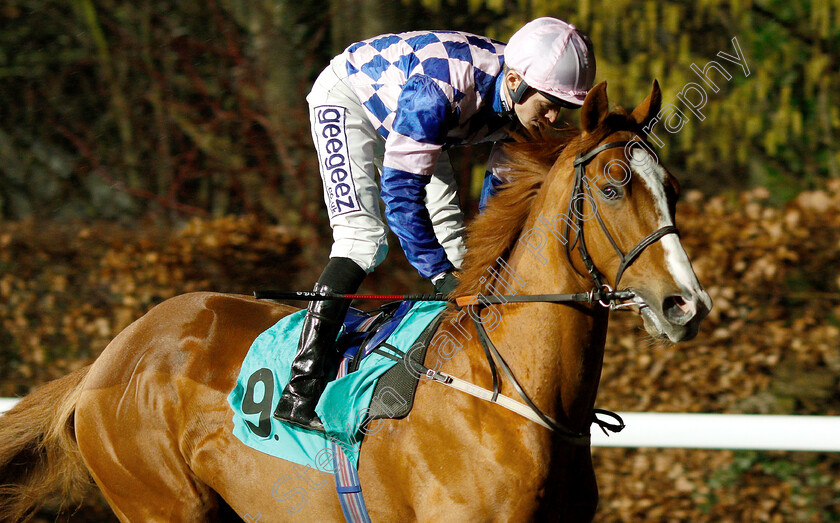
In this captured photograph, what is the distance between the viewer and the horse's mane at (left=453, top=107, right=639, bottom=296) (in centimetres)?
245

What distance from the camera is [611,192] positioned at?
218 centimetres

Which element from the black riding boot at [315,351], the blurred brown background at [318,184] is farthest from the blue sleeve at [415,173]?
the blurred brown background at [318,184]

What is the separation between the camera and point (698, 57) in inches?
216

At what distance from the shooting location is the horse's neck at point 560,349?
7.48ft

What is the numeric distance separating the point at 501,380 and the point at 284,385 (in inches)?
30.5

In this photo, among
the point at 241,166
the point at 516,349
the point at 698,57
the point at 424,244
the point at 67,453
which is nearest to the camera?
the point at 516,349

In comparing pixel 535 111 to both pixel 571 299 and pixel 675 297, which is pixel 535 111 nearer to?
pixel 571 299

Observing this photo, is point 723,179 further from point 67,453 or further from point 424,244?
point 67,453

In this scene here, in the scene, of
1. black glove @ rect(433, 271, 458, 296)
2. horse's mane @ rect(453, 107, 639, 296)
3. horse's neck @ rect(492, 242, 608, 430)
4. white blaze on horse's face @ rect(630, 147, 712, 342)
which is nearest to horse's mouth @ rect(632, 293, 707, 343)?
white blaze on horse's face @ rect(630, 147, 712, 342)

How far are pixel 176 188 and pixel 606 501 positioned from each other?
12.1 feet

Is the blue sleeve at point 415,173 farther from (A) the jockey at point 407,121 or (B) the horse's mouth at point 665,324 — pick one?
(B) the horse's mouth at point 665,324

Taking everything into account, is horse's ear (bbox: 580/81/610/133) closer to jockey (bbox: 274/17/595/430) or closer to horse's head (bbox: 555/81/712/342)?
horse's head (bbox: 555/81/712/342)

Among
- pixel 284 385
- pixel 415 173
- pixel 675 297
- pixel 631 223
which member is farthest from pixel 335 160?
pixel 675 297

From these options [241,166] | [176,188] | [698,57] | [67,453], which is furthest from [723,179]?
[67,453]
